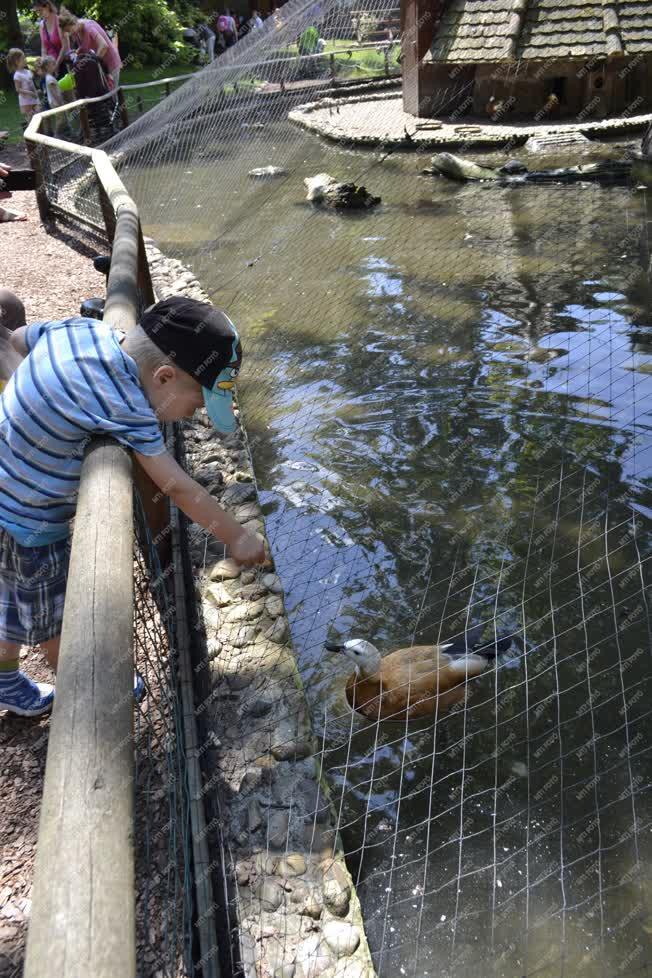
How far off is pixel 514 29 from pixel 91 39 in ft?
19.0

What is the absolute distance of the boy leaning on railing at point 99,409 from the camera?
5.82 ft

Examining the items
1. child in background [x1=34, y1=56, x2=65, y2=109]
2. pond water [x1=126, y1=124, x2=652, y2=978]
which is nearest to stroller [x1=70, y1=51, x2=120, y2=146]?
child in background [x1=34, y1=56, x2=65, y2=109]

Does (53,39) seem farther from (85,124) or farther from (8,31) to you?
(8,31)

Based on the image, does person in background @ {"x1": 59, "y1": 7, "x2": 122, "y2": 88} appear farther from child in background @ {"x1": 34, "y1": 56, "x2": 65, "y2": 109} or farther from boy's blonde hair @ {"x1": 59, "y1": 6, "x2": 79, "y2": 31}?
child in background @ {"x1": 34, "y1": 56, "x2": 65, "y2": 109}

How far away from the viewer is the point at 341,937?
2055 mm

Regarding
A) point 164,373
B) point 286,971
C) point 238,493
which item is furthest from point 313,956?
point 238,493

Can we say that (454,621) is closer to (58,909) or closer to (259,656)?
(259,656)

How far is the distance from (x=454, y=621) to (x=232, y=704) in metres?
0.97

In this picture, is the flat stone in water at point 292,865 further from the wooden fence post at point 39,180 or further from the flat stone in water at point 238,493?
the wooden fence post at point 39,180

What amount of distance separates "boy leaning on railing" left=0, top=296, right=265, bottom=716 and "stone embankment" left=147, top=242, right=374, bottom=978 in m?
0.72

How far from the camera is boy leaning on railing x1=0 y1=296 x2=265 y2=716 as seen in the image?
177 cm

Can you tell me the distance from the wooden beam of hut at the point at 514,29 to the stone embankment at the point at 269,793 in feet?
34.6

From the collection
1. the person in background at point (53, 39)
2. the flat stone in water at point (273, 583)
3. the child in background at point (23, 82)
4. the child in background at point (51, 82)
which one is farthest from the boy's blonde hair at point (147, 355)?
the child in background at point (23, 82)

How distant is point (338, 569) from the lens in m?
3.55
